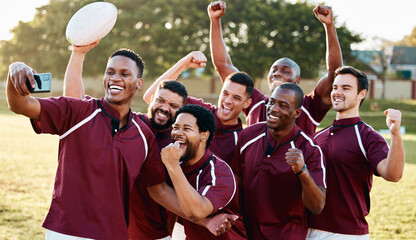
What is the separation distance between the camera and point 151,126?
4637 mm

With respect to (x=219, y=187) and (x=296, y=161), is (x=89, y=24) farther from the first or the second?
(x=296, y=161)

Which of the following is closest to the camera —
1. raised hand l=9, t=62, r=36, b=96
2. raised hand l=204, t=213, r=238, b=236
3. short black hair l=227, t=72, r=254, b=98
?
raised hand l=9, t=62, r=36, b=96

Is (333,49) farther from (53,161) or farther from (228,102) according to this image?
(53,161)

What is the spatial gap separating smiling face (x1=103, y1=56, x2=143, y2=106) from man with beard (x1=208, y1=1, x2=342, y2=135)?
5.96 feet

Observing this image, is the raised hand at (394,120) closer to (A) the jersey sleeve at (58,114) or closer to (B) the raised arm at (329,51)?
(B) the raised arm at (329,51)

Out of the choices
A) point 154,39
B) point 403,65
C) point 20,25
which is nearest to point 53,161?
point 154,39

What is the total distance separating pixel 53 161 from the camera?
14461 millimetres

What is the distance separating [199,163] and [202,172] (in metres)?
0.08

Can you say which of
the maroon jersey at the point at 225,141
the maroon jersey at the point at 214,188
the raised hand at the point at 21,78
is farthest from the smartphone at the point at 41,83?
the maroon jersey at the point at 225,141

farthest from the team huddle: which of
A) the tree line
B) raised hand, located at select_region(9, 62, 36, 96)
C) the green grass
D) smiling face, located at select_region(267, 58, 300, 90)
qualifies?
the tree line

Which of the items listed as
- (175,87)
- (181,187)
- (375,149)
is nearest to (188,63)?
(175,87)

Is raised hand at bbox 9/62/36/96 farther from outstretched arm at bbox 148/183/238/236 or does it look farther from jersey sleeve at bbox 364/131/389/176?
jersey sleeve at bbox 364/131/389/176

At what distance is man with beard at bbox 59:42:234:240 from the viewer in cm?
426

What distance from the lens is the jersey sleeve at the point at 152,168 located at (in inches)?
153
